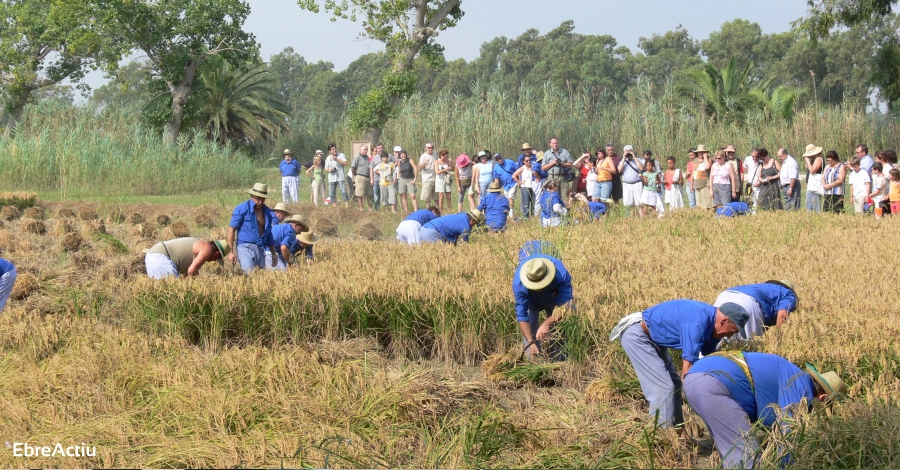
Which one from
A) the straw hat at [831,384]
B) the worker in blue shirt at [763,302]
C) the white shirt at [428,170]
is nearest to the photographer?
the straw hat at [831,384]

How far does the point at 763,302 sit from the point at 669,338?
1137mm

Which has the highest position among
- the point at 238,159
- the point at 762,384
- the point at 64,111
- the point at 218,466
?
the point at 64,111

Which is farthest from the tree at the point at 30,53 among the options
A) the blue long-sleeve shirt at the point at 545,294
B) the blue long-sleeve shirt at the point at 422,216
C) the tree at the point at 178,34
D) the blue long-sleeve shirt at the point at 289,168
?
the blue long-sleeve shirt at the point at 545,294

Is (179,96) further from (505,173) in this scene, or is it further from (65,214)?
(505,173)

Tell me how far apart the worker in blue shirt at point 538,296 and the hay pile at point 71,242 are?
8.30m

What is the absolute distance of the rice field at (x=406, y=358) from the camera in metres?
5.65

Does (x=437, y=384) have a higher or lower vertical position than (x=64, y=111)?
lower

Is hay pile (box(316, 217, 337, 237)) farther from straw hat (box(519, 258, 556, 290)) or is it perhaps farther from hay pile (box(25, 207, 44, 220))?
straw hat (box(519, 258, 556, 290))

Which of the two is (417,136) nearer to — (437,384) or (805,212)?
(805,212)

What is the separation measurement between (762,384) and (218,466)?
125 inches

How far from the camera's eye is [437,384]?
6812 mm

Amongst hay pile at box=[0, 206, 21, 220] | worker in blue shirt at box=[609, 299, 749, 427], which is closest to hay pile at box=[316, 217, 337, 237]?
hay pile at box=[0, 206, 21, 220]

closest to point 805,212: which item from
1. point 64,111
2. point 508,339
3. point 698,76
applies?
point 508,339

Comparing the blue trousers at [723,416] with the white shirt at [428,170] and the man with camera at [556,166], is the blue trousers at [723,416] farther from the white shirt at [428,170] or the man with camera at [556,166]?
the white shirt at [428,170]
